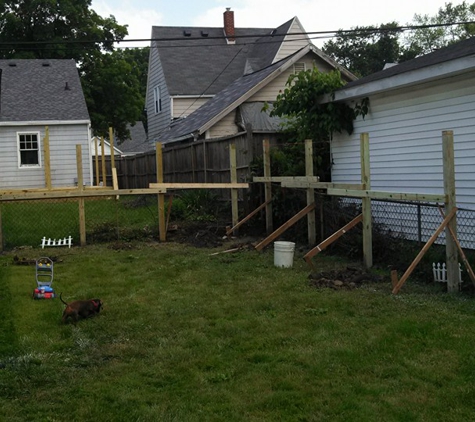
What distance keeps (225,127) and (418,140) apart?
11.0m

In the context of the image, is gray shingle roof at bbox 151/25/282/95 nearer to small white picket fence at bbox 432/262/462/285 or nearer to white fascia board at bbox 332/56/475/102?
white fascia board at bbox 332/56/475/102

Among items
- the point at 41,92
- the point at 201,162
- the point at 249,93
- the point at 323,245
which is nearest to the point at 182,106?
the point at 41,92

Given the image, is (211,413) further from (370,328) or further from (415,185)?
(415,185)

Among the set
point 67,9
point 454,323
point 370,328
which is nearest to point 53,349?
point 370,328

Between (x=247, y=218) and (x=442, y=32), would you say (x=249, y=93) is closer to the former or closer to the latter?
(x=247, y=218)

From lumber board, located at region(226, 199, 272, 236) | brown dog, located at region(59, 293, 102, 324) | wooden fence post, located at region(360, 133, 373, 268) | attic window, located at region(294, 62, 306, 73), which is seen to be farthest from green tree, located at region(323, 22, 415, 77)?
brown dog, located at region(59, 293, 102, 324)

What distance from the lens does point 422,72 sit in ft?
29.5

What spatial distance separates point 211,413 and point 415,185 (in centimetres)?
699

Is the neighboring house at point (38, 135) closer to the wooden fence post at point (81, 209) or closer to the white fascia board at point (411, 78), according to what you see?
the wooden fence post at point (81, 209)

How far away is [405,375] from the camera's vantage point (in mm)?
4543

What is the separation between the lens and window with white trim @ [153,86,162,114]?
31516 mm

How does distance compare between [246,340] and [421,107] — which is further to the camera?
[421,107]

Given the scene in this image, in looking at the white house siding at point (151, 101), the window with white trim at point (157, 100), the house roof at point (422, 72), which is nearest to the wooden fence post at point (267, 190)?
the house roof at point (422, 72)

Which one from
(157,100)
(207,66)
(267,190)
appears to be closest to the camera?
(267,190)
